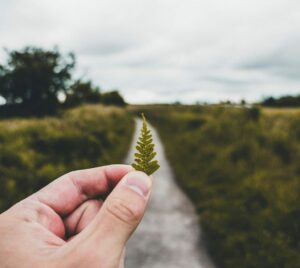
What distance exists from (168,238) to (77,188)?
4519 mm

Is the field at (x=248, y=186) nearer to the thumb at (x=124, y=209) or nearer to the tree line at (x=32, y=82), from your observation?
the thumb at (x=124, y=209)

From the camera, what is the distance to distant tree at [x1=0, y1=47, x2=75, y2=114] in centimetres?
1805

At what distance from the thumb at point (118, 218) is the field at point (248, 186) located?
13.2 feet

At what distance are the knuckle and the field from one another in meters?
4.04

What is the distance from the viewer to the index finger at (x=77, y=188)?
6.06 ft

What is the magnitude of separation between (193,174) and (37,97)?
12661 mm

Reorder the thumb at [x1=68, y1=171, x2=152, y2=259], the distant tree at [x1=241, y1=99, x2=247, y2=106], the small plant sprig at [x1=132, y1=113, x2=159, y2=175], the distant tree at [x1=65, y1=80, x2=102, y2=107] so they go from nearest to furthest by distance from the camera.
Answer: the small plant sprig at [x1=132, y1=113, x2=159, y2=175] → the thumb at [x1=68, y1=171, x2=152, y2=259] → the distant tree at [x1=241, y1=99, x2=247, y2=106] → the distant tree at [x1=65, y1=80, x2=102, y2=107]

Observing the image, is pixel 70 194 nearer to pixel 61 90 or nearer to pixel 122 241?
pixel 122 241

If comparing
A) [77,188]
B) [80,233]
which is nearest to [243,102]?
[77,188]

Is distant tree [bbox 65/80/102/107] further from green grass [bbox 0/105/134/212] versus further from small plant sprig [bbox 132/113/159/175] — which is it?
small plant sprig [bbox 132/113/159/175]

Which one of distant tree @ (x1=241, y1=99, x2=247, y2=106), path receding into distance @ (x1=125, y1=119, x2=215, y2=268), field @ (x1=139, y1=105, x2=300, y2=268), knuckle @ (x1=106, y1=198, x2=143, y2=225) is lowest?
path receding into distance @ (x1=125, y1=119, x2=215, y2=268)

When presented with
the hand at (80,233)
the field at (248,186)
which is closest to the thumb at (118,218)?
the hand at (80,233)

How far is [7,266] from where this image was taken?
1.41m

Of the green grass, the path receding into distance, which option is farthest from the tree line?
the path receding into distance
